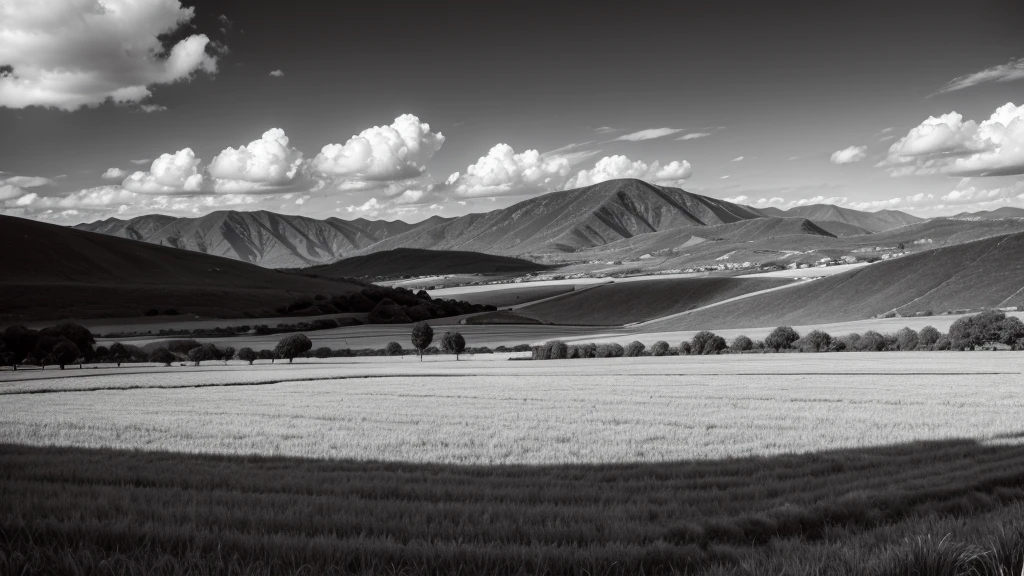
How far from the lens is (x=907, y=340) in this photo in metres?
65.9

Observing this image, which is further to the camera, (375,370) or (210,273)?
(210,273)

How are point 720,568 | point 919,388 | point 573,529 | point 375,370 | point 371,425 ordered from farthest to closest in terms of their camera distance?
point 375,370, point 919,388, point 371,425, point 573,529, point 720,568

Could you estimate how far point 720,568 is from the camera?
577 centimetres

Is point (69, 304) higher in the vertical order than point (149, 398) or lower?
higher

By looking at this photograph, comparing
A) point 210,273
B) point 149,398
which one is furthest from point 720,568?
point 210,273

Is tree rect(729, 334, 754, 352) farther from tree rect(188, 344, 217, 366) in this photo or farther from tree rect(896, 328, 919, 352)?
tree rect(188, 344, 217, 366)

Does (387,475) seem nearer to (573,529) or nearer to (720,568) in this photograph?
(573,529)

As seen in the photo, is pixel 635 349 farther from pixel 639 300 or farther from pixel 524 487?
pixel 639 300

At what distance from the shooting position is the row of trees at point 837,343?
63.8 meters

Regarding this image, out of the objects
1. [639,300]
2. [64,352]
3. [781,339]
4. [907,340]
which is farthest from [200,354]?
[639,300]

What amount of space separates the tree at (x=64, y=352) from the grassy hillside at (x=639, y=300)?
263ft

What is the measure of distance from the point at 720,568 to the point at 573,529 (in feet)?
6.85

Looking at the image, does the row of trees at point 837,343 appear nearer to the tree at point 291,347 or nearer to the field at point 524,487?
the tree at point 291,347

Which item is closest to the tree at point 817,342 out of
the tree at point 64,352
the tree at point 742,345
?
the tree at point 742,345
